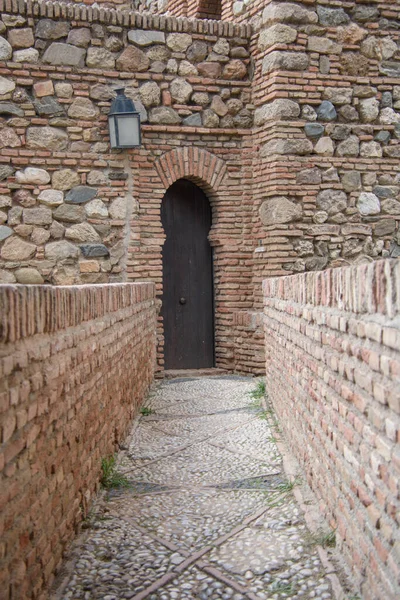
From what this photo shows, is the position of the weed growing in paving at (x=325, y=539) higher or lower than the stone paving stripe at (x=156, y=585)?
higher

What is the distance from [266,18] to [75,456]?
632 cm

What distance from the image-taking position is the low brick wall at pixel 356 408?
2.10 m

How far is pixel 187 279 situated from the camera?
28.5ft

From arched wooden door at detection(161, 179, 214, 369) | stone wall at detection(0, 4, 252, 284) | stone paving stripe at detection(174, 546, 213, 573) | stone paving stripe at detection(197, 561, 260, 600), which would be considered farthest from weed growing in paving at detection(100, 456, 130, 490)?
arched wooden door at detection(161, 179, 214, 369)

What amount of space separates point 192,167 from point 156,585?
239 inches

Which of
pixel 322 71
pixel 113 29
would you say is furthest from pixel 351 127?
pixel 113 29

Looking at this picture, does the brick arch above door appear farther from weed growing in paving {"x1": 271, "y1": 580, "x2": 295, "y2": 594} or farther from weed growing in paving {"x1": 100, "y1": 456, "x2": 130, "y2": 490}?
weed growing in paving {"x1": 271, "y1": 580, "x2": 295, "y2": 594}

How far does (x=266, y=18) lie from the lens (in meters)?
7.92

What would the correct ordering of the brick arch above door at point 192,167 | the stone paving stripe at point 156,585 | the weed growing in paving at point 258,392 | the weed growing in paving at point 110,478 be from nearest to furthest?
the stone paving stripe at point 156,585 < the weed growing in paving at point 110,478 < the weed growing in paving at point 258,392 < the brick arch above door at point 192,167

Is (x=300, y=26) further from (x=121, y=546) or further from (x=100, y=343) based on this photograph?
(x=121, y=546)

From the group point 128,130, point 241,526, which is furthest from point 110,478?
point 128,130

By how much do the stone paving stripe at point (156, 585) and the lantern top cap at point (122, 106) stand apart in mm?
5744

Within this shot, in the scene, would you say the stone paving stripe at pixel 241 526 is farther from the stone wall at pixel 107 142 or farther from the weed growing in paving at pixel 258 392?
the stone wall at pixel 107 142

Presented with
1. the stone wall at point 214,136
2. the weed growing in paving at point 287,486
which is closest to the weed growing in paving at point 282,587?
the weed growing in paving at point 287,486
